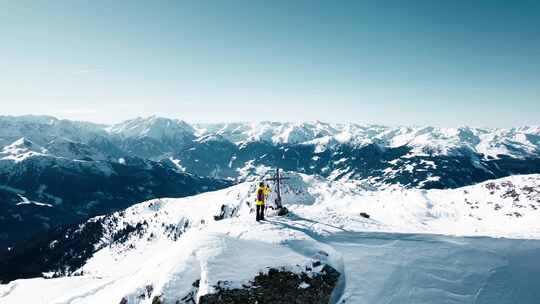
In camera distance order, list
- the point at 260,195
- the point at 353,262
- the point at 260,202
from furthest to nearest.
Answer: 1. the point at 260,195
2. the point at 260,202
3. the point at 353,262

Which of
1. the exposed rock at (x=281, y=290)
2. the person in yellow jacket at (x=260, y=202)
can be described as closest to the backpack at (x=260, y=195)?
the person in yellow jacket at (x=260, y=202)

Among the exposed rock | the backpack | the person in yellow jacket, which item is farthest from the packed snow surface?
the backpack

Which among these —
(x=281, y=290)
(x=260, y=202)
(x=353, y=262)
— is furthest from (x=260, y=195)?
(x=281, y=290)

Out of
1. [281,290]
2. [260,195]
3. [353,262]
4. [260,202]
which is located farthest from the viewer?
[260,195]

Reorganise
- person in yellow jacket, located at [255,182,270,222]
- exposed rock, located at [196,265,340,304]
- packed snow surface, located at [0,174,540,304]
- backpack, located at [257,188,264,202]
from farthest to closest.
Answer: backpack, located at [257,188,264,202], person in yellow jacket, located at [255,182,270,222], packed snow surface, located at [0,174,540,304], exposed rock, located at [196,265,340,304]

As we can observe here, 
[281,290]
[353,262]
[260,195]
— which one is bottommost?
[281,290]

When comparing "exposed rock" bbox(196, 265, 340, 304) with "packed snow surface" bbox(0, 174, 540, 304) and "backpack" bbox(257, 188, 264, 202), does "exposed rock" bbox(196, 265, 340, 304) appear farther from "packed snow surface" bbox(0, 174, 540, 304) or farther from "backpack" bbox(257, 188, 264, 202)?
"backpack" bbox(257, 188, 264, 202)

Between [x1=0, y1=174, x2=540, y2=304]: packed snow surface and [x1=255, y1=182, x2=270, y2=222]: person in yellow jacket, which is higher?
[x1=255, y1=182, x2=270, y2=222]: person in yellow jacket

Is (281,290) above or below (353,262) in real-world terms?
below

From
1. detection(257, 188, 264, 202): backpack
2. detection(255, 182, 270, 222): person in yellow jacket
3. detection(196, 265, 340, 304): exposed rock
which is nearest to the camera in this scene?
detection(196, 265, 340, 304): exposed rock

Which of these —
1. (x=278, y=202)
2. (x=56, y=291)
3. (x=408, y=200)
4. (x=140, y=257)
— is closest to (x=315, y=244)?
(x=278, y=202)

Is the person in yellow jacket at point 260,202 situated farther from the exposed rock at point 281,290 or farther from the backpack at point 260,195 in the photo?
the exposed rock at point 281,290

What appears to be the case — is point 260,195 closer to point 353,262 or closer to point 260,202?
point 260,202
